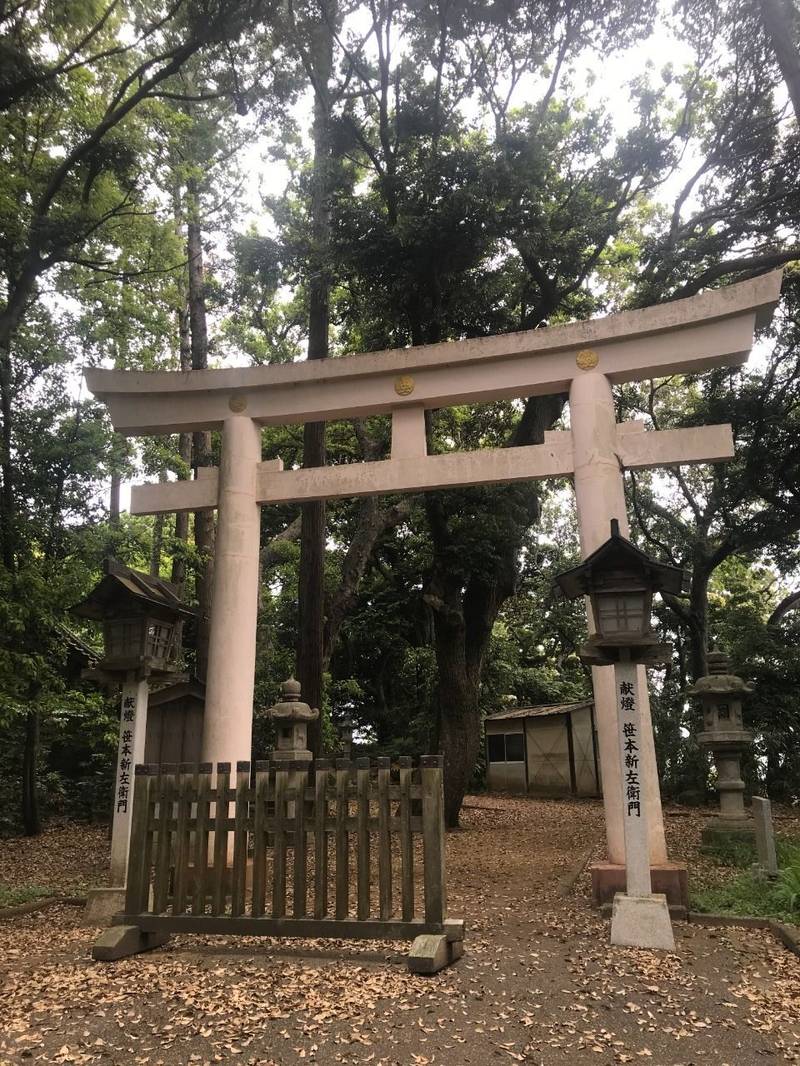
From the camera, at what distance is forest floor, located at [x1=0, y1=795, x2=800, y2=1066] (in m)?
3.47

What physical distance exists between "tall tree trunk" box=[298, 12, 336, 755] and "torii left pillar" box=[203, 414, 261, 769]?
231cm

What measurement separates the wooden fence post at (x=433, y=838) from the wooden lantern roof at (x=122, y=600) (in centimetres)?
294

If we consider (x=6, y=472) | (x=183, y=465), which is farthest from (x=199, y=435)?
(x=6, y=472)

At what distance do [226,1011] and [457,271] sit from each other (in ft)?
30.9

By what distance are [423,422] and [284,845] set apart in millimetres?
4743

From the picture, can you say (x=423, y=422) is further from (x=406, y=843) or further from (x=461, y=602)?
(x=406, y=843)

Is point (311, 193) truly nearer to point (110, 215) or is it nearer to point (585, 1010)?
point (110, 215)

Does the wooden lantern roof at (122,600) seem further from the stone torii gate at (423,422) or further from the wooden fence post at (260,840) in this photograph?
the wooden fence post at (260,840)

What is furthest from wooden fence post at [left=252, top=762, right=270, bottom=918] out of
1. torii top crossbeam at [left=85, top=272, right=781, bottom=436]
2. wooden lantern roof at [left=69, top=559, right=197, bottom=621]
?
torii top crossbeam at [left=85, top=272, right=781, bottom=436]

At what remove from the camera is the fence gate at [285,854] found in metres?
4.57

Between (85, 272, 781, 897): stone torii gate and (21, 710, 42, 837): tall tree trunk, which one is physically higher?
(85, 272, 781, 897): stone torii gate

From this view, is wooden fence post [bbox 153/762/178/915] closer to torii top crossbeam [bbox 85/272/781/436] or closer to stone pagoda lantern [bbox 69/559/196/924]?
stone pagoda lantern [bbox 69/559/196/924]

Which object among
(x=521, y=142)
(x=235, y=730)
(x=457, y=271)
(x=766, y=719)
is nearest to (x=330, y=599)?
(x=235, y=730)

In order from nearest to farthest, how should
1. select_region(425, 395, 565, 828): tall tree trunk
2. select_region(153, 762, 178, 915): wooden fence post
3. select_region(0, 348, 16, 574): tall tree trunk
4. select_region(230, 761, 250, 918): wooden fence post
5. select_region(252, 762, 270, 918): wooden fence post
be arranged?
select_region(252, 762, 270, 918): wooden fence post → select_region(230, 761, 250, 918): wooden fence post → select_region(153, 762, 178, 915): wooden fence post → select_region(0, 348, 16, 574): tall tree trunk → select_region(425, 395, 565, 828): tall tree trunk
